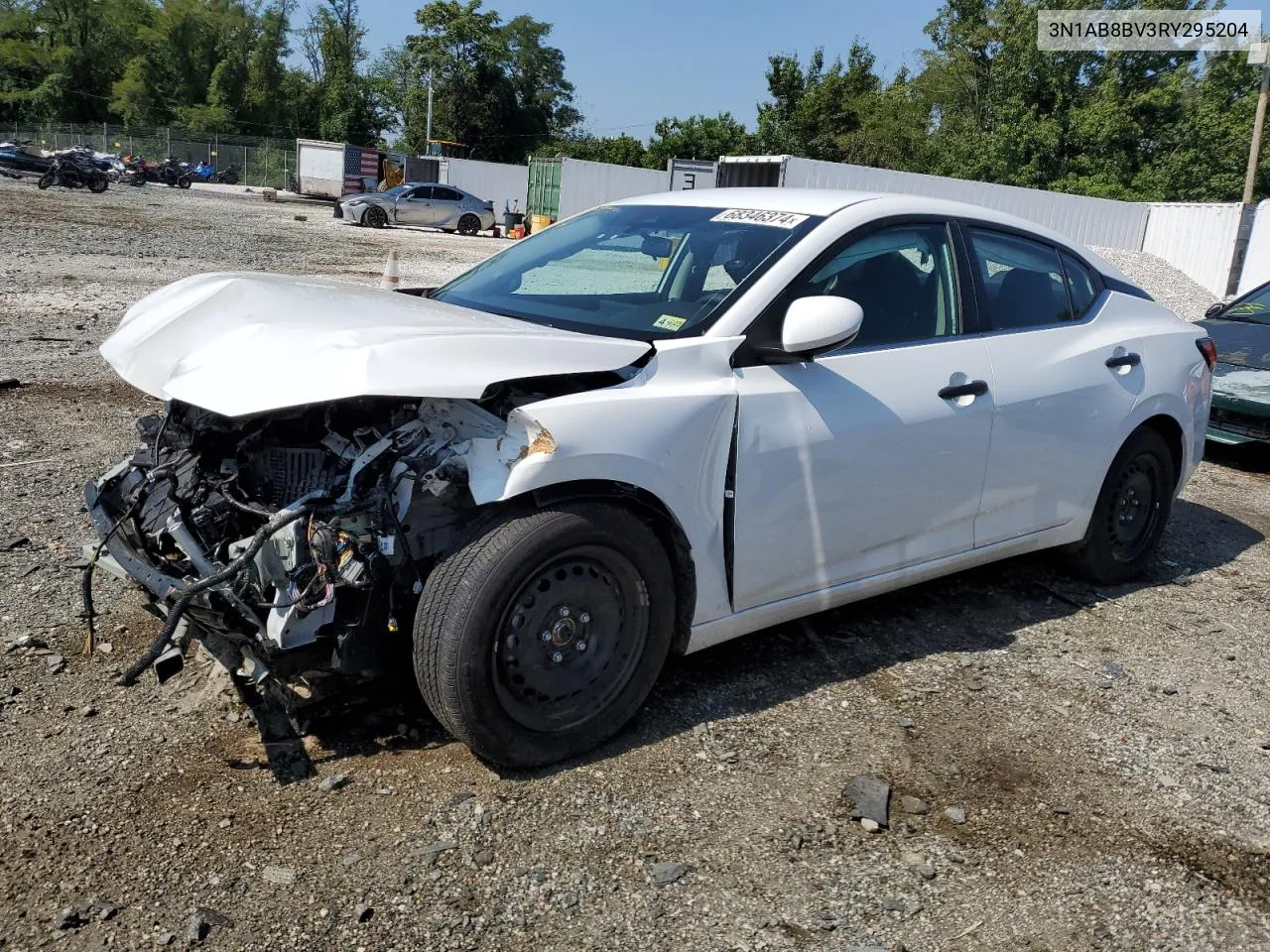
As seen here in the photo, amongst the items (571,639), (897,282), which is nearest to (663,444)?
(571,639)

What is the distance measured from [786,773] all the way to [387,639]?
1.32 metres

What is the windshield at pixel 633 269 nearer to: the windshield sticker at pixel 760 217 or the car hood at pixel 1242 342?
the windshield sticker at pixel 760 217

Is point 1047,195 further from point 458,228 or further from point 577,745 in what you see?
point 577,745

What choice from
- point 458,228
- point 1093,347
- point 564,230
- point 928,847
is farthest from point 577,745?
point 458,228

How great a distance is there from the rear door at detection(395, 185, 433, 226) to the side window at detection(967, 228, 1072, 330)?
29584 millimetres

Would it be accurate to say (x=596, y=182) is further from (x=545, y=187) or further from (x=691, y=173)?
(x=691, y=173)

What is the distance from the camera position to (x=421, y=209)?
107 ft

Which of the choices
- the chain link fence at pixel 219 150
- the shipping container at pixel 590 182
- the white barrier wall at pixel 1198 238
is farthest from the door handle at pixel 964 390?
the chain link fence at pixel 219 150

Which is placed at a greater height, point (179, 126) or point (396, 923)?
point (179, 126)

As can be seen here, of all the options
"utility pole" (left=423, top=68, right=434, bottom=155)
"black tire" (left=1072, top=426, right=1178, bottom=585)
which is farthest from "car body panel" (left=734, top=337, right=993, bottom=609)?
"utility pole" (left=423, top=68, right=434, bottom=155)

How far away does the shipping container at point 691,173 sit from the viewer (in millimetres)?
26141

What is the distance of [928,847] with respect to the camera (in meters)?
3.05

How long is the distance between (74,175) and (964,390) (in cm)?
3710

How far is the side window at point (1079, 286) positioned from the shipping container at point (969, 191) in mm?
15032
